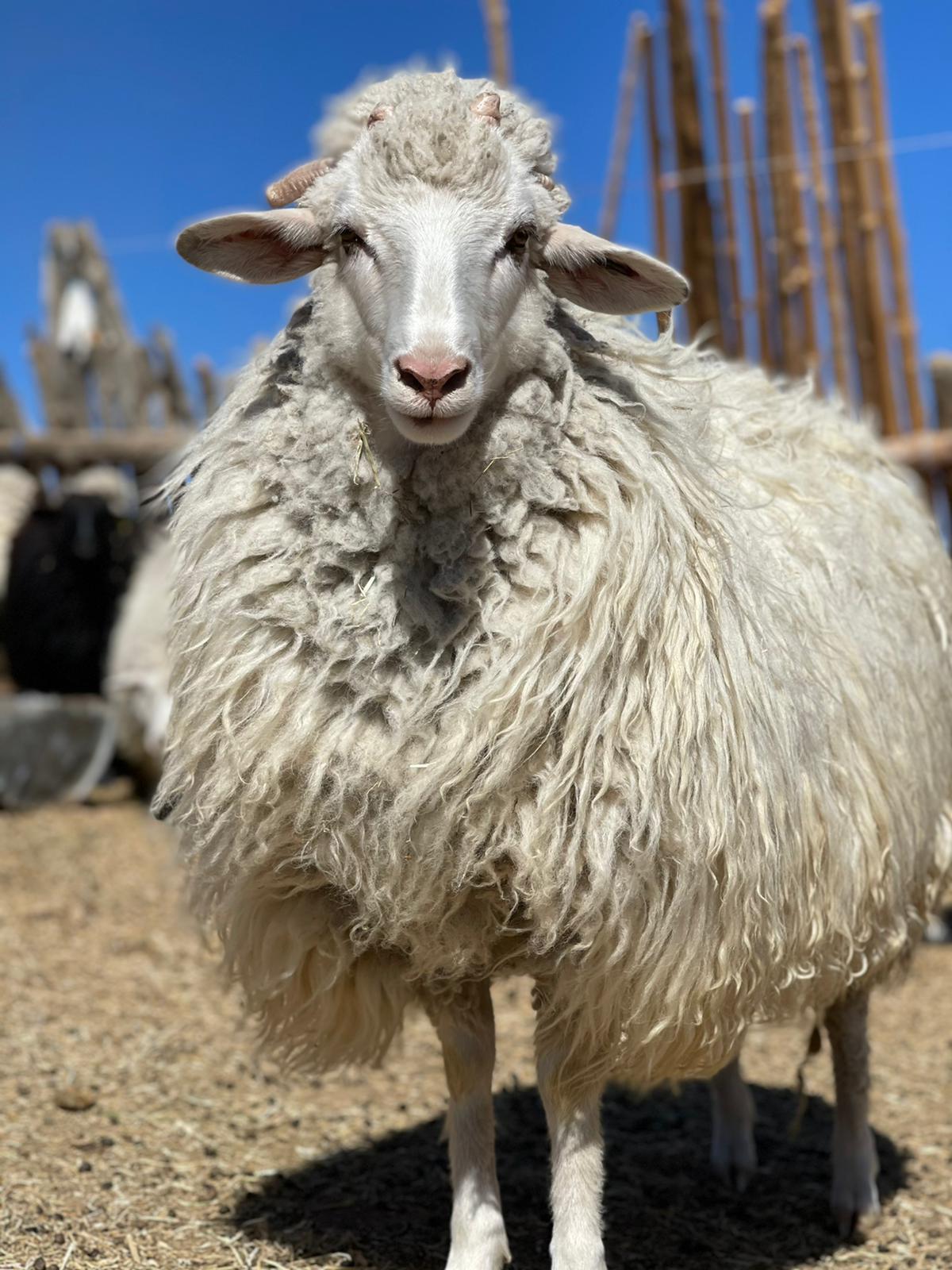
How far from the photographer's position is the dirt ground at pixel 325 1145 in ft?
9.23

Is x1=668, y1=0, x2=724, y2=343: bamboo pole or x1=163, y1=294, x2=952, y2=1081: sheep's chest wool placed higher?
x1=668, y1=0, x2=724, y2=343: bamboo pole

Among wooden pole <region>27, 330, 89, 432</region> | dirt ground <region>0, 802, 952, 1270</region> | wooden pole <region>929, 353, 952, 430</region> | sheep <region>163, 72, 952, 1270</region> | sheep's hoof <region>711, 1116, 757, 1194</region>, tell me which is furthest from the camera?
wooden pole <region>27, 330, 89, 432</region>

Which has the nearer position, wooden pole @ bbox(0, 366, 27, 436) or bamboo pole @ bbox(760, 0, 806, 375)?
bamboo pole @ bbox(760, 0, 806, 375)

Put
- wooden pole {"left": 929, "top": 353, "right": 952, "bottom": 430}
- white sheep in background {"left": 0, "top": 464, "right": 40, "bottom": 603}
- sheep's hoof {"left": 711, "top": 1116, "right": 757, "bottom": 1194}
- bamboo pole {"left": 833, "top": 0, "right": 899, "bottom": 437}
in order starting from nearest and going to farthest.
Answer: sheep's hoof {"left": 711, "top": 1116, "right": 757, "bottom": 1194}
wooden pole {"left": 929, "top": 353, "right": 952, "bottom": 430}
bamboo pole {"left": 833, "top": 0, "right": 899, "bottom": 437}
white sheep in background {"left": 0, "top": 464, "right": 40, "bottom": 603}

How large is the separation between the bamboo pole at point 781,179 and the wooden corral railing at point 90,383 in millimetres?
5163

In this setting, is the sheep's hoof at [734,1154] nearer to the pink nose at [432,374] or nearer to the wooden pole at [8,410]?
the pink nose at [432,374]

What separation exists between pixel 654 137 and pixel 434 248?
17.8 ft

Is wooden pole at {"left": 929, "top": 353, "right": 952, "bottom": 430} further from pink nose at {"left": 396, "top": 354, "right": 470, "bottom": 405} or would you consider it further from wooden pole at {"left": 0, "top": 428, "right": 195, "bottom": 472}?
wooden pole at {"left": 0, "top": 428, "right": 195, "bottom": 472}

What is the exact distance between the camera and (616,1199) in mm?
3232

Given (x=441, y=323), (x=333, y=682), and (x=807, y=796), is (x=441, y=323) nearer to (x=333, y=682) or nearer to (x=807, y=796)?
(x=333, y=682)

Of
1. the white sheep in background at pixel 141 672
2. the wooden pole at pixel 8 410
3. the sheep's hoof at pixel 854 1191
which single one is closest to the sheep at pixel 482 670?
the sheep's hoof at pixel 854 1191

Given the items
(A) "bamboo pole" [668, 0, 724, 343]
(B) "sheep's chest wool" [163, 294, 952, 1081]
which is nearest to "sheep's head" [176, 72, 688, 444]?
(B) "sheep's chest wool" [163, 294, 952, 1081]

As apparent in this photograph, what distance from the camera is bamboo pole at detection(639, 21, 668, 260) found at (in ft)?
23.0

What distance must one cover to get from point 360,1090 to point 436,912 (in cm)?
186
